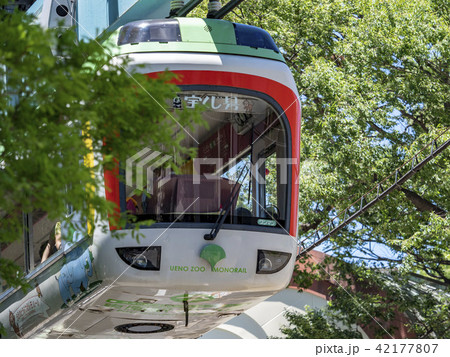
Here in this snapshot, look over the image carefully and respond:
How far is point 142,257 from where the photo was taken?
8633 millimetres

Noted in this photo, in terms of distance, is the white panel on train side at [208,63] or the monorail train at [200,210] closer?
the monorail train at [200,210]

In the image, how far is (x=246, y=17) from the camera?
20.2 m

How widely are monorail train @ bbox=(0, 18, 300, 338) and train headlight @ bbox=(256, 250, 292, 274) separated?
1cm

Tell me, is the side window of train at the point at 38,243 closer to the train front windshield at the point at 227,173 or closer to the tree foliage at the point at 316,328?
the train front windshield at the point at 227,173

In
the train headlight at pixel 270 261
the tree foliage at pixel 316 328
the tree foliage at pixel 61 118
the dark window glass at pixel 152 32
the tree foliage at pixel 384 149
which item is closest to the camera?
the tree foliage at pixel 61 118

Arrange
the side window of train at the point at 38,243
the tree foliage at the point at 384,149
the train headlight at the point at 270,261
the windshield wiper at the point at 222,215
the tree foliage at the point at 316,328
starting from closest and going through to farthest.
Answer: the windshield wiper at the point at 222,215 < the train headlight at the point at 270,261 < the side window of train at the point at 38,243 < the tree foliage at the point at 384,149 < the tree foliage at the point at 316,328

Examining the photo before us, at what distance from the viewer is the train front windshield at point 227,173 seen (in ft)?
28.8

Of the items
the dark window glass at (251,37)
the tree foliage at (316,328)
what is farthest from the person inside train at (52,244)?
the tree foliage at (316,328)

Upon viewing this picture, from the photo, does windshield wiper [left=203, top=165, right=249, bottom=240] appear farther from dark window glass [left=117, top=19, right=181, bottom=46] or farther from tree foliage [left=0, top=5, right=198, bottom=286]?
tree foliage [left=0, top=5, right=198, bottom=286]

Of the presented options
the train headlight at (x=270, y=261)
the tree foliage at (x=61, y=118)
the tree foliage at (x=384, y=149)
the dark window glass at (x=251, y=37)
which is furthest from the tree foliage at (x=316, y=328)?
the tree foliage at (x=61, y=118)

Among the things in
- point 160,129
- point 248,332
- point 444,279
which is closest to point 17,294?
point 160,129

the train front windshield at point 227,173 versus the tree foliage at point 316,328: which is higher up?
the train front windshield at point 227,173

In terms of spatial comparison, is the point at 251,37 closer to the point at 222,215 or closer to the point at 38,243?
the point at 222,215

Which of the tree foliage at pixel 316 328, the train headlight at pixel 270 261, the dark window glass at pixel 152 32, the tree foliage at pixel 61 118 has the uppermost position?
the dark window glass at pixel 152 32
